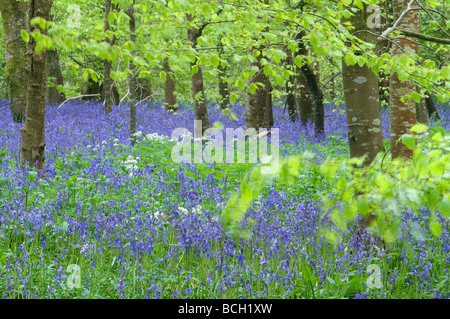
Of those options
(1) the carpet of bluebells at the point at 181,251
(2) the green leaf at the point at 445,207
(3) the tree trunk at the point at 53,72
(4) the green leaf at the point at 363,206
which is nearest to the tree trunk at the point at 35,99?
(1) the carpet of bluebells at the point at 181,251

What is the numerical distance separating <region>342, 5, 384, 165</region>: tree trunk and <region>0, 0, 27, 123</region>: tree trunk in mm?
9133

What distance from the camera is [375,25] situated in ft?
16.6

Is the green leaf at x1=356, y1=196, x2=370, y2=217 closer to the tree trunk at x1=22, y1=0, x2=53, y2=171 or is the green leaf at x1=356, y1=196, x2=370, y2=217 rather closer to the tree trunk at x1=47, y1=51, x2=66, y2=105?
the tree trunk at x1=22, y1=0, x2=53, y2=171

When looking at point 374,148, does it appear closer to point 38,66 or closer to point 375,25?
point 375,25

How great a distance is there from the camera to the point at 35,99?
602 centimetres

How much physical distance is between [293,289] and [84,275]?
5.61 feet

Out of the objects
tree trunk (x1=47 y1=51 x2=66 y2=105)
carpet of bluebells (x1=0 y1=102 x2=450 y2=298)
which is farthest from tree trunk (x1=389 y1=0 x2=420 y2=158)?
tree trunk (x1=47 y1=51 x2=66 y2=105)

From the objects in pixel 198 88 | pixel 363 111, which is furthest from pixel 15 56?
pixel 363 111

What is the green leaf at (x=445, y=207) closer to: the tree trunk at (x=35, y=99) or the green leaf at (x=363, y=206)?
the green leaf at (x=363, y=206)

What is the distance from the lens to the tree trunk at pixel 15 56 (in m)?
11.4

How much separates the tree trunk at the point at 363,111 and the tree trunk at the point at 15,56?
9133 mm

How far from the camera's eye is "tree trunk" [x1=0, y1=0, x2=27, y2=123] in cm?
1140
